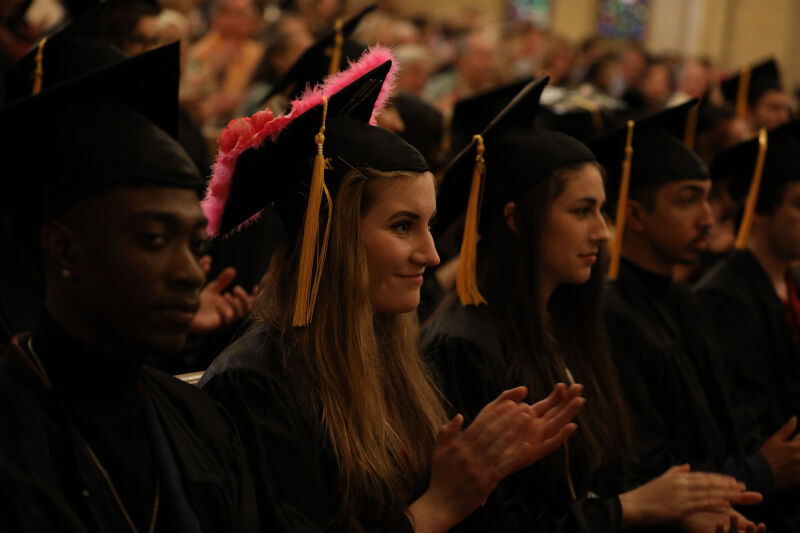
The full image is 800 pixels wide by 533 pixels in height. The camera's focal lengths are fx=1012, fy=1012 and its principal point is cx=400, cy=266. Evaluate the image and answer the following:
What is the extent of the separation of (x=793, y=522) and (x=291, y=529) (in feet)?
8.31

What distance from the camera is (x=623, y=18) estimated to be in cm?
1786

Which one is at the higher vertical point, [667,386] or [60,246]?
[60,246]

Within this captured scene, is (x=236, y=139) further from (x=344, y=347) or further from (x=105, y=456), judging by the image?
(x=105, y=456)

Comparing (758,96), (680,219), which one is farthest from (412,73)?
(680,219)

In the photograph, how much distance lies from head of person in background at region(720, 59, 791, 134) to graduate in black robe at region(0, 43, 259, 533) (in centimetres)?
632

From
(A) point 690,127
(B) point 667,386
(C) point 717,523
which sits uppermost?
(A) point 690,127

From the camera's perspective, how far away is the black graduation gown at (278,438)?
6.89ft

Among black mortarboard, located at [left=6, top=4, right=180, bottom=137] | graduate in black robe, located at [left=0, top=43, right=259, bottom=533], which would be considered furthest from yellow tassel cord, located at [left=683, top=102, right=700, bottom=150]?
graduate in black robe, located at [left=0, top=43, right=259, bottom=533]

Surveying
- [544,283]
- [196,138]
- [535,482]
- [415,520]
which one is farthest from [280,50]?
[415,520]

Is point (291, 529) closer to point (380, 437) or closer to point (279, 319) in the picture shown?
point (380, 437)

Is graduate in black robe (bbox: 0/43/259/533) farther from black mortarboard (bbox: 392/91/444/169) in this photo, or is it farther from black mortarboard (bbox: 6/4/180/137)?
black mortarboard (bbox: 392/91/444/169)

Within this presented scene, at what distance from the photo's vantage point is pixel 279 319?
7.82 ft

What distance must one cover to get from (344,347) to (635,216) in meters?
1.91

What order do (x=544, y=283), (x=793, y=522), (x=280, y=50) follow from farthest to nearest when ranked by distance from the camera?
(x=280, y=50) → (x=793, y=522) → (x=544, y=283)
